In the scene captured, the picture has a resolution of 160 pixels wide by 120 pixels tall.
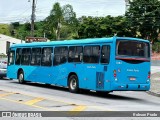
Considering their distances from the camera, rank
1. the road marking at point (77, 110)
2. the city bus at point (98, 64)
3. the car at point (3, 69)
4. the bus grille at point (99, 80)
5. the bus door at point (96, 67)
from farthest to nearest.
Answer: the car at point (3, 69) → the bus grille at point (99, 80) → the bus door at point (96, 67) → the city bus at point (98, 64) → the road marking at point (77, 110)

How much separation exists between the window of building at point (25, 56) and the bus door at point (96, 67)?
6521 millimetres

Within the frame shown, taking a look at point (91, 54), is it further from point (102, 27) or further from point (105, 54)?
point (102, 27)

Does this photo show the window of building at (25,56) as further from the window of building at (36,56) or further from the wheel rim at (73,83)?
the wheel rim at (73,83)

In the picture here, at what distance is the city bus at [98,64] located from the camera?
1944cm

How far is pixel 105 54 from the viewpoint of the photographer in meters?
19.8

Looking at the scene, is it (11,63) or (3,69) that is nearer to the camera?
(11,63)

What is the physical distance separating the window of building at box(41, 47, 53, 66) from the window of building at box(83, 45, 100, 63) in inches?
145

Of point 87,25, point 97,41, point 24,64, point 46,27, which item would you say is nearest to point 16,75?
point 24,64

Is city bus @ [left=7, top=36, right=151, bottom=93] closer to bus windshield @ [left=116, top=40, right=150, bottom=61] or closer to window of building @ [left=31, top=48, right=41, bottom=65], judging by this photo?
bus windshield @ [left=116, top=40, right=150, bottom=61]

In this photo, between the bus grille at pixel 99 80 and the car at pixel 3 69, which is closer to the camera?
the bus grille at pixel 99 80

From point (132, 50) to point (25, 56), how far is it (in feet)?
30.8

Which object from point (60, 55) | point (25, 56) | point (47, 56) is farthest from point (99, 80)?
point (25, 56)

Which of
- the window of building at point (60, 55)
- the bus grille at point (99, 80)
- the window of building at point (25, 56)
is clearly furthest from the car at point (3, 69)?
the bus grille at point (99, 80)

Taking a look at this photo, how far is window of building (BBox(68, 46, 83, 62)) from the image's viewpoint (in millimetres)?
21672
